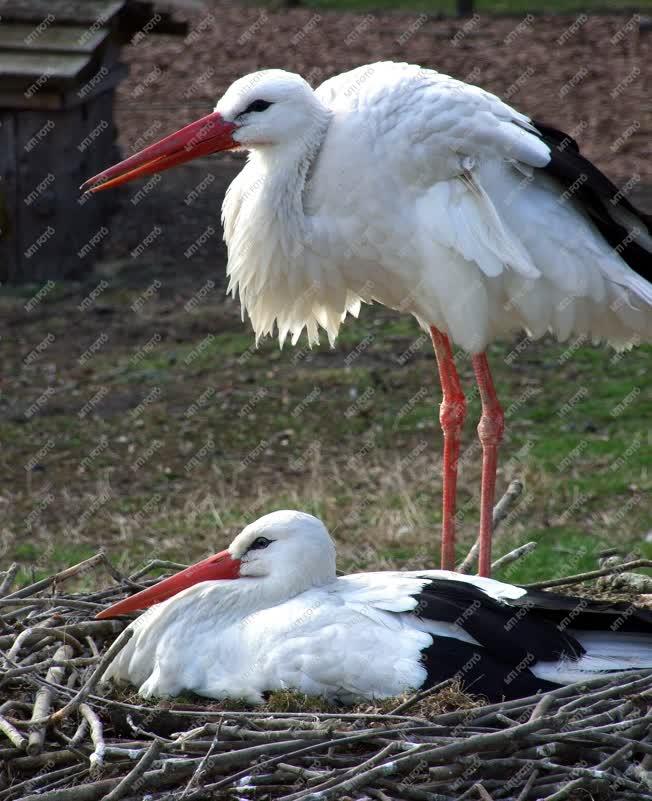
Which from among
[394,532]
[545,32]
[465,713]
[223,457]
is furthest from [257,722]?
[545,32]

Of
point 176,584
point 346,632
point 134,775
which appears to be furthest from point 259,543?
point 134,775

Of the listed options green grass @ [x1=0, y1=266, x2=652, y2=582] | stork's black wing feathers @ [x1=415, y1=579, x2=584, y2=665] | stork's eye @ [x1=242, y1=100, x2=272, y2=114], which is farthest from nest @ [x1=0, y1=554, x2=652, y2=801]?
green grass @ [x1=0, y1=266, x2=652, y2=582]

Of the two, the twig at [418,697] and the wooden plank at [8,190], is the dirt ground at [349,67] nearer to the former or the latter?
the wooden plank at [8,190]

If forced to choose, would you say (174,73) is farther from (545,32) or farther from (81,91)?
(81,91)

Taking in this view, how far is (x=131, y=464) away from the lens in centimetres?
772

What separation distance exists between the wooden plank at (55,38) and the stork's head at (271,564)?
19.6 feet

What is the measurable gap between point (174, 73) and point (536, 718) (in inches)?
517

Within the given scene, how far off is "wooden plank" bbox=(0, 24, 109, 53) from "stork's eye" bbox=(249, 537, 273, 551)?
6004mm

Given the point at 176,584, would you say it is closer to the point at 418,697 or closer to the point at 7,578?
the point at 7,578

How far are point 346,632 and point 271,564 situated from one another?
0.42 m

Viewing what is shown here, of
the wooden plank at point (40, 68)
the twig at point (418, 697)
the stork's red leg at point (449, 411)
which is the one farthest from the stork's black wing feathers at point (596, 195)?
the wooden plank at point (40, 68)

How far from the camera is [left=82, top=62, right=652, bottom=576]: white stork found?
492 cm

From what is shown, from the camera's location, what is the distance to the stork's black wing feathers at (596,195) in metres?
5.04

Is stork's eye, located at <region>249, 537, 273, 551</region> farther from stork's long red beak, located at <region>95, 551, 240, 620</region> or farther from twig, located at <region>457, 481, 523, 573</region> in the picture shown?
twig, located at <region>457, 481, 523, 573</region>
